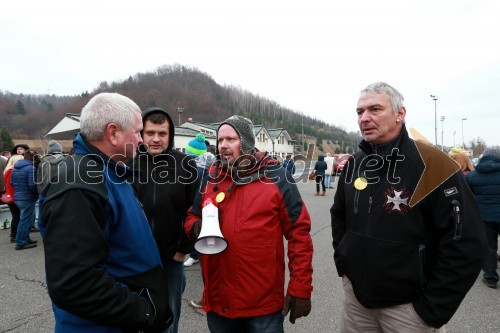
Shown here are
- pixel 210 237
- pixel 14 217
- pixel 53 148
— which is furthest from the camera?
pixel 14 217

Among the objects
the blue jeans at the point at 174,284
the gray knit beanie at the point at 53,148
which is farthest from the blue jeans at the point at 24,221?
the blue jeans at the point at 174,284

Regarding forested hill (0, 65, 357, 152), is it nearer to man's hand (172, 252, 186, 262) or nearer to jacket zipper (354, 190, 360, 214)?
man's hand (172, 252, 186, 262)

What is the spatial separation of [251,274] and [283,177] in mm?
736

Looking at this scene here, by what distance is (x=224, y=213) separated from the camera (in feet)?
7.52

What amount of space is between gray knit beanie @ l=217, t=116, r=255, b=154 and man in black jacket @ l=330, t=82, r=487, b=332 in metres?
0.85

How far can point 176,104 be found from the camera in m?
89.8

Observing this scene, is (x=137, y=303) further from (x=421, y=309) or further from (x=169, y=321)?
(x=421, y=309)

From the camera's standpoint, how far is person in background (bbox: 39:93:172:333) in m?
1.34

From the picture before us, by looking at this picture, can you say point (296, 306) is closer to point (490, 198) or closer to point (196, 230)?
point (196, 230)

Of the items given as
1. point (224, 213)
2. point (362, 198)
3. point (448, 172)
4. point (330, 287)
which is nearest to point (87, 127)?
point (224, 213)

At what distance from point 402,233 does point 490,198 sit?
3.88 m

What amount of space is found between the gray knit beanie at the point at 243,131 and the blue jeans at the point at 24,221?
636 cm

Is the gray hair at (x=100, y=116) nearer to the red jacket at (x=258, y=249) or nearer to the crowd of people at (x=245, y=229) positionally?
the crowd of people at (x=245, y=229)

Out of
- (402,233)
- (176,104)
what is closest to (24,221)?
(402,233)
